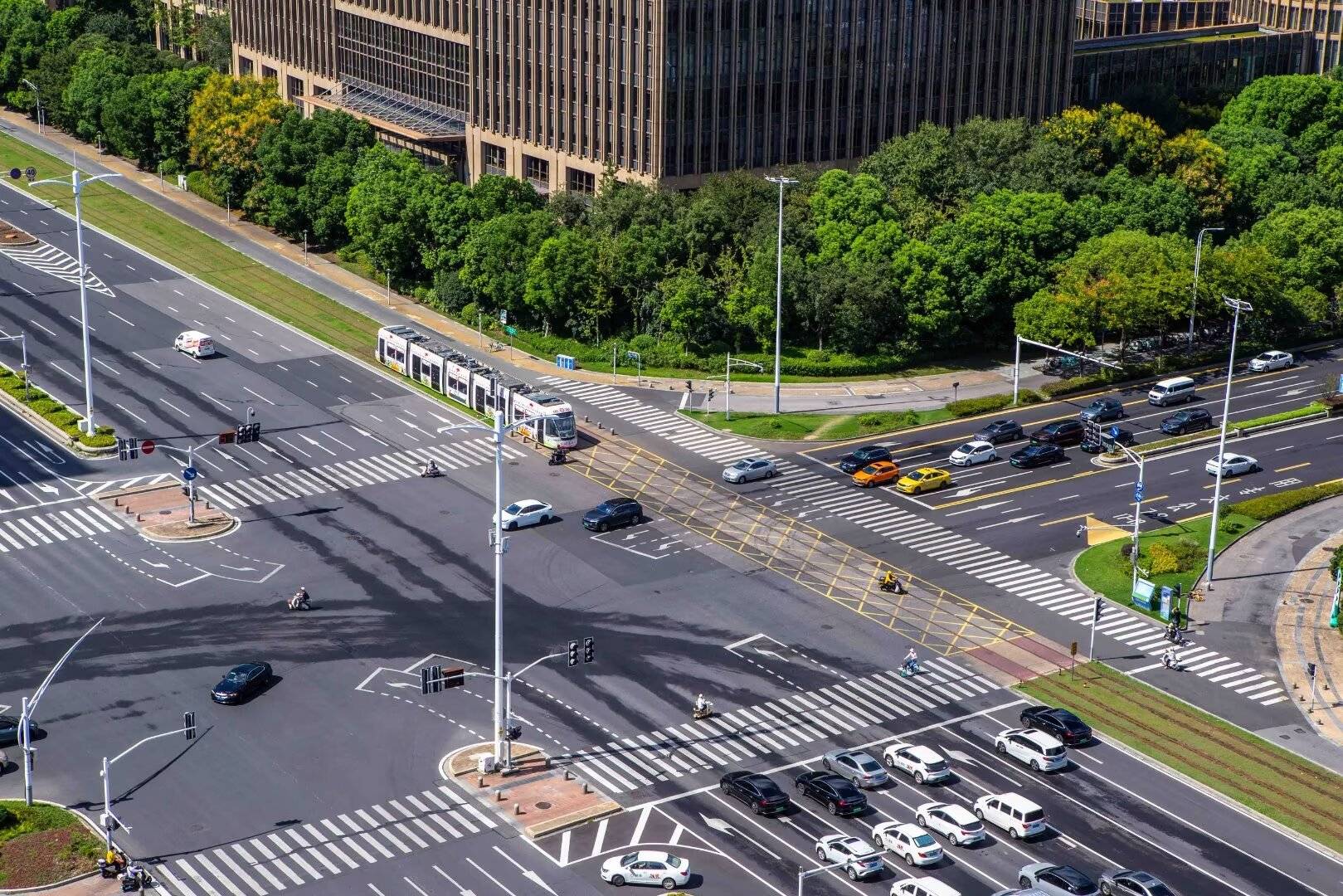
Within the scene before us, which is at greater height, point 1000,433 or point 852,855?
point 1000,433

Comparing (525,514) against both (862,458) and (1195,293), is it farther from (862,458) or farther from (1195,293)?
(1195,293)

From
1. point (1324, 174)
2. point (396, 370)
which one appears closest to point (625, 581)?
point (396, 370)

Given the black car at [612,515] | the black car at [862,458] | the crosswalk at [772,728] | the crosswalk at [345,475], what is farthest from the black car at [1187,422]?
the crosswalk at [345,475]

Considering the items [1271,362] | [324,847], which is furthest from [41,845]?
[1271,362]

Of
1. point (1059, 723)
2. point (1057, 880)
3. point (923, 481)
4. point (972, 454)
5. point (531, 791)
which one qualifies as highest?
point (972, 454)

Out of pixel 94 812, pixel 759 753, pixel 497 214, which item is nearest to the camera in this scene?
pixel 94 812

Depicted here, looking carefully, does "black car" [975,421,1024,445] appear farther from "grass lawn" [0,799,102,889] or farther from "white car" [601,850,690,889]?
"grass lawn" [0,799,102,889]

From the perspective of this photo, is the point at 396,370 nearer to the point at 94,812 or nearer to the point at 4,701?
the point at 4,701
